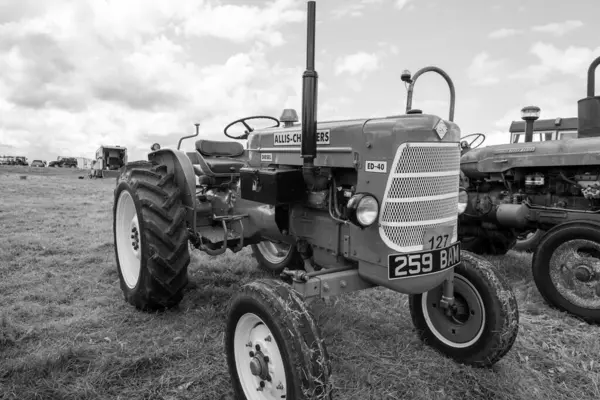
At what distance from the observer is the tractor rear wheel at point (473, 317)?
2.56 metres

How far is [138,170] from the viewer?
A: 3.69 meters

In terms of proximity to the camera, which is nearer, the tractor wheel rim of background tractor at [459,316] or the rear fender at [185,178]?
the tractor wheel rim of background tractor at [459,316]

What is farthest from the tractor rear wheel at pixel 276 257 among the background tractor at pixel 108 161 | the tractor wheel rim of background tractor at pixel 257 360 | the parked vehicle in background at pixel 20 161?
the parked vehicle in background at pixel 20 161

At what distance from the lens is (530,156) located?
486 centimetres

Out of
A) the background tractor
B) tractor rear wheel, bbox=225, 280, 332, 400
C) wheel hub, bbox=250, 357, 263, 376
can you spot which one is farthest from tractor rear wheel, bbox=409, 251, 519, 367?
the background tractor

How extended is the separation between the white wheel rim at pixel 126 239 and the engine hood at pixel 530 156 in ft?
13.4

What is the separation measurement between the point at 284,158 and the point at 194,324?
4.68ft

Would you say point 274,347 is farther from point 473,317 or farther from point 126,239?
point 126,239

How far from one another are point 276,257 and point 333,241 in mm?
2126

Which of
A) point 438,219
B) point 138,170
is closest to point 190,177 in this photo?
point 138,170

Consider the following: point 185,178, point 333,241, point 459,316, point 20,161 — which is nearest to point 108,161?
point 20,161

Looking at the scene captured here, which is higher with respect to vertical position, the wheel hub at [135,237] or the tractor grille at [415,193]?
the tractor grille at [415,193]

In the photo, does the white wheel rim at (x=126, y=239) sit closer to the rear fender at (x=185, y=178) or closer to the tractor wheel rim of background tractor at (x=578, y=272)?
the rear fender at (x=185, y=178)

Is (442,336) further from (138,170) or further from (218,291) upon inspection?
(138,170)
